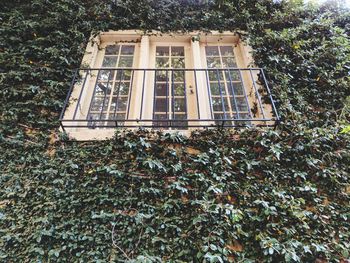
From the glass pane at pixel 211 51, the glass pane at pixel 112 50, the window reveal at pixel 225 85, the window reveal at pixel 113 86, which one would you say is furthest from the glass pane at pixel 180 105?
the glass pane at pixel 112 50

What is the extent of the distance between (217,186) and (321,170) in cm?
122

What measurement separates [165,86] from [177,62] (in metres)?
0.55

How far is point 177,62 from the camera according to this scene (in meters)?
4.40

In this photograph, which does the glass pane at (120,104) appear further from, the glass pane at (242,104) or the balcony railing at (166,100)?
the glass pane at (242,104)

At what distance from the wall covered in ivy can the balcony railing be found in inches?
8.1

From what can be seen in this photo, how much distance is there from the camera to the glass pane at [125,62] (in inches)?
170

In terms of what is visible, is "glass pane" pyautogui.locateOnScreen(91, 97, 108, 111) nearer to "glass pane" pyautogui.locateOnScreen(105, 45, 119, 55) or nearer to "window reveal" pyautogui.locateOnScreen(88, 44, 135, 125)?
"window reveal" pyautogui.locateOnScreen(88, 44, 135, 125)

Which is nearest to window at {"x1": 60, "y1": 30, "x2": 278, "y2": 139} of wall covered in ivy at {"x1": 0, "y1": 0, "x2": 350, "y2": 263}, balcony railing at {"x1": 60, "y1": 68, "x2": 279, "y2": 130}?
balcony railing at {"x1": 60, "y1": 68, "x2": 279, "y2": 130}

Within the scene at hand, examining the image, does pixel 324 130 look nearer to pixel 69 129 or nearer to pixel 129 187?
pixel 129 187

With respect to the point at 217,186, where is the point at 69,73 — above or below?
above

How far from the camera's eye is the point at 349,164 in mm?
3211

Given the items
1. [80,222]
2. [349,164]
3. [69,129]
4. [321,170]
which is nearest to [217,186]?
[321,170]

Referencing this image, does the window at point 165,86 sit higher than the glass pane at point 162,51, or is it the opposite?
the glass pane at point 162,51

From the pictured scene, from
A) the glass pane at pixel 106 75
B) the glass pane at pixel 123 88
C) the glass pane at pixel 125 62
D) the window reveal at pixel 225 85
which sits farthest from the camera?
the glass pane at pixel 125 62
